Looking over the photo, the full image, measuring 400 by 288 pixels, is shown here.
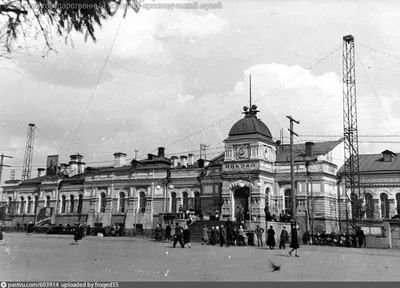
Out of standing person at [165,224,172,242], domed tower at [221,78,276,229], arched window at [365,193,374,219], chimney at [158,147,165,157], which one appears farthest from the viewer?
chimney at [158,147,165,157]

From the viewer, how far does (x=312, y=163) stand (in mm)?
44406

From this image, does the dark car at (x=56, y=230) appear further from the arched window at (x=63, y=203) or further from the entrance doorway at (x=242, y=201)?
the entrance doorway at (x=242, y=201)

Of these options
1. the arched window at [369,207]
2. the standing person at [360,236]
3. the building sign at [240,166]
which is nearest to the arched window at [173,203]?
the building sign at [240,166]

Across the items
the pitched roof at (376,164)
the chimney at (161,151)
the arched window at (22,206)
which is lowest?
the arched window at (22,206)

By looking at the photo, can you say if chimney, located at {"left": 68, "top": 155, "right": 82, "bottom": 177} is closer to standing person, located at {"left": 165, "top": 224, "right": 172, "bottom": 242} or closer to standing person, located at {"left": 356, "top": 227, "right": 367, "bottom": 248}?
standing person, located at {"left": 165, "top": 224, "right": 172, "bottom": 242}

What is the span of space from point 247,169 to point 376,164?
569 inches

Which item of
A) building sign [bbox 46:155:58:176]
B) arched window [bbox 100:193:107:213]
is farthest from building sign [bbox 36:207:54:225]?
arched window [bbox 100:193:107:213]

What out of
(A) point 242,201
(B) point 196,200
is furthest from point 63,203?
(A) point 242,201

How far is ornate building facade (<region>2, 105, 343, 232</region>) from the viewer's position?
4400 cm

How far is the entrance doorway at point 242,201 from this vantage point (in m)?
44.2

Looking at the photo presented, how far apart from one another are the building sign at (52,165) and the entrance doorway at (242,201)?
99.9 feet

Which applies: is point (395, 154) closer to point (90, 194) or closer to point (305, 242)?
point (305, 242)

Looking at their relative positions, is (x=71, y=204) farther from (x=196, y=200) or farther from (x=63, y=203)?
(x=196, y=200)

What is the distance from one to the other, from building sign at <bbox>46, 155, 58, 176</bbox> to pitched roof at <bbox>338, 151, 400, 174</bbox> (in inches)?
1565
